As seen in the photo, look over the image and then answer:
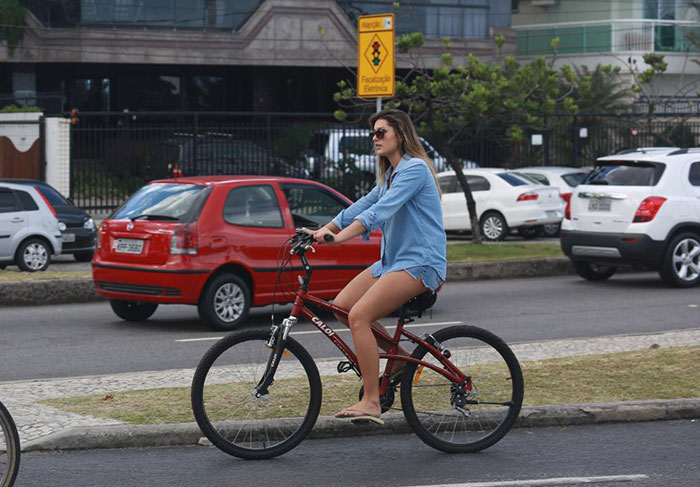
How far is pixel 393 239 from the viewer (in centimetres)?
691

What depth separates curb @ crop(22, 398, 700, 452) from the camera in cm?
703

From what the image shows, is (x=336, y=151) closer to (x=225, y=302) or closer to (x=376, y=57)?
(x=376, y=57)

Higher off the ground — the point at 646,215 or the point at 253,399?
the point at 646,215

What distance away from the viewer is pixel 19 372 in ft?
32.0

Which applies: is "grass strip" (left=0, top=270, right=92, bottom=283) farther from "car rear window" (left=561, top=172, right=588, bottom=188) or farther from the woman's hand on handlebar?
"car rear window" (left=561, top=172, right=588, bottom=188)

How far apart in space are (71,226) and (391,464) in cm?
1414

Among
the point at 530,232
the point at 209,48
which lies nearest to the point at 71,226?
the point at 530,232

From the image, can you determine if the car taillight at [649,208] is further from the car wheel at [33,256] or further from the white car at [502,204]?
the car wheel at [33,256]

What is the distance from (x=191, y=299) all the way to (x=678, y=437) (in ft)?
19.3

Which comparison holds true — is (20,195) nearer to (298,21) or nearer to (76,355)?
(76,355)

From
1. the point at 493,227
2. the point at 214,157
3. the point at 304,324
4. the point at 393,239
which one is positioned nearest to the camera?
the point at 393,239

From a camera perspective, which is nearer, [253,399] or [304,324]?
[253,399]

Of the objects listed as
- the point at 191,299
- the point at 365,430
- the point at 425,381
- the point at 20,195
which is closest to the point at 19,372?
the point at 191,299

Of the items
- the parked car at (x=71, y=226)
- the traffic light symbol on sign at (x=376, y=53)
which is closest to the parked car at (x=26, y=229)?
Answer: the parked car at (x=71, y=226)
